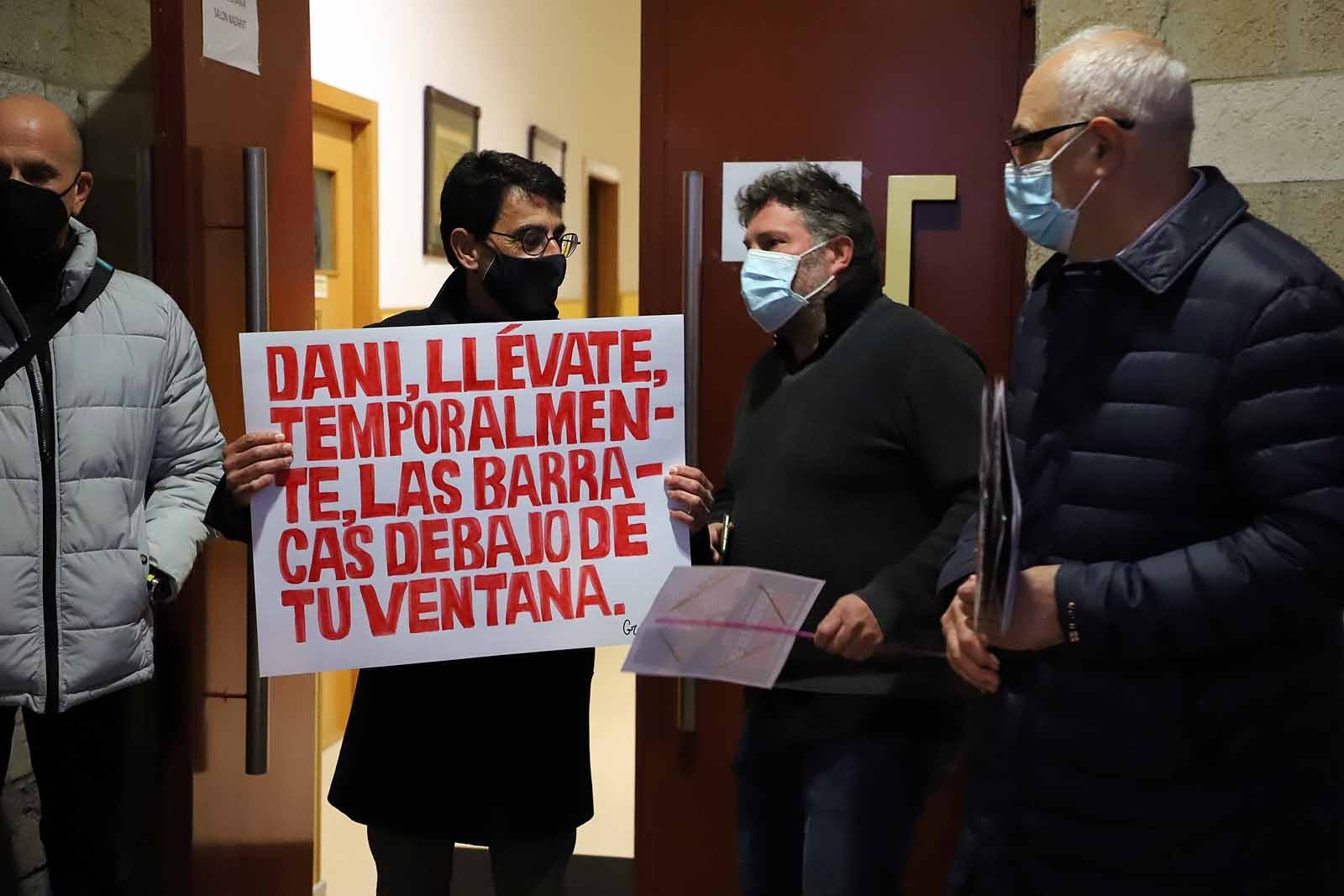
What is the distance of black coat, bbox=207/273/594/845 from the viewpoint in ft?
5.89

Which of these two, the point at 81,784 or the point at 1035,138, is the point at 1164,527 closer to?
the point at 1035,138

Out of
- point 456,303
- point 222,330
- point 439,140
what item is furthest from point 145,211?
point 439,140

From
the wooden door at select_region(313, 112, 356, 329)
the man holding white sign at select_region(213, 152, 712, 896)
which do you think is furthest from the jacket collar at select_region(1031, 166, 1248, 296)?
the wooden door at select_region(313, 112, 356, 329)

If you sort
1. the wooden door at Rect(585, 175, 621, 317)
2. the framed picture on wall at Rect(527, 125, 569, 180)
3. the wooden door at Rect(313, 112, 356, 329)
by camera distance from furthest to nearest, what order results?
the wooden door at Rect(585, 175, 621, 317) → the framed picture on wall at Rect(527, 125, 569, 180) → the wooden door at Rect(313, 112, 356, 329)

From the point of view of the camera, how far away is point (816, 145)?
8.14ft

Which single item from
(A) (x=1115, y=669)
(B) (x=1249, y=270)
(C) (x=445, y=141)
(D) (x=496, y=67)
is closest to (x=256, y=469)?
(A) (x=1115, y=669)

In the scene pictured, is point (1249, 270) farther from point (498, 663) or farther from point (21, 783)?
point (21, 783)

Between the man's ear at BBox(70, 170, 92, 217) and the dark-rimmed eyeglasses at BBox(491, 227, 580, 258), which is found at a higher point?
the man's ear at BBox(70, 170, 92, 217)

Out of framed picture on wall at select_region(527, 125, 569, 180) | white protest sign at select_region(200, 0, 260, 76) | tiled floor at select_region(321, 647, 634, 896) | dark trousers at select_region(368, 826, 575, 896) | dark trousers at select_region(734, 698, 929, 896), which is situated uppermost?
framed picture on wall at select_region(527, 125, 569, 180)

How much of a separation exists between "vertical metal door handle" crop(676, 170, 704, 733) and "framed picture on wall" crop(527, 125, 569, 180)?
3.18 meters

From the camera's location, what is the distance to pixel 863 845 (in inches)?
68.6

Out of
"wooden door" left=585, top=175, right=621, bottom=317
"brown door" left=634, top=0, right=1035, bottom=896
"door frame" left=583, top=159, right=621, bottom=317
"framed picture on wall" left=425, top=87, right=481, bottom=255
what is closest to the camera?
"brown door" left=634, top=0, right=1035, bottom=896

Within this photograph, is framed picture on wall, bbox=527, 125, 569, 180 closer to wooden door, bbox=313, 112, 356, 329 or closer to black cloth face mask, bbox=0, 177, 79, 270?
wooden door, bbox=313, 112, 356, 329

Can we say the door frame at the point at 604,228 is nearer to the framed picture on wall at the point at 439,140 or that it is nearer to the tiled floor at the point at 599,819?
the framed picture on wall at the point at 439,140
